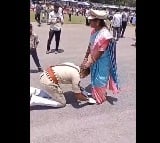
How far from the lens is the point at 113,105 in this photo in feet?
23.7

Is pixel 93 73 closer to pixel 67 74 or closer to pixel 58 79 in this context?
pixel 67 74

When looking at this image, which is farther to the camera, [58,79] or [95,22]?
[95,22]

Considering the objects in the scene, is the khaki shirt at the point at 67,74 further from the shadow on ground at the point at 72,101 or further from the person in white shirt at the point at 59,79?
the shadow on ground at the point at 72,101

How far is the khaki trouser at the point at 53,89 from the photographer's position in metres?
6.83

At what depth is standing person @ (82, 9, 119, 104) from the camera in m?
6.97

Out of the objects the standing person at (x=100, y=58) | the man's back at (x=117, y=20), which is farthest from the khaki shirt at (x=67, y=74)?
the man's back at (x=117, y=20)

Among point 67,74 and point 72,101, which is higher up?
point 67,74

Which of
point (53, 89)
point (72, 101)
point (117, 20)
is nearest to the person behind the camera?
point (53, 89)

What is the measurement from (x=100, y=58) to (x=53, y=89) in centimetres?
93

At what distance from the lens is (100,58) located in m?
7.13

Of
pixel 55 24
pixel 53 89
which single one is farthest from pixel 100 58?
pixel 55 24
